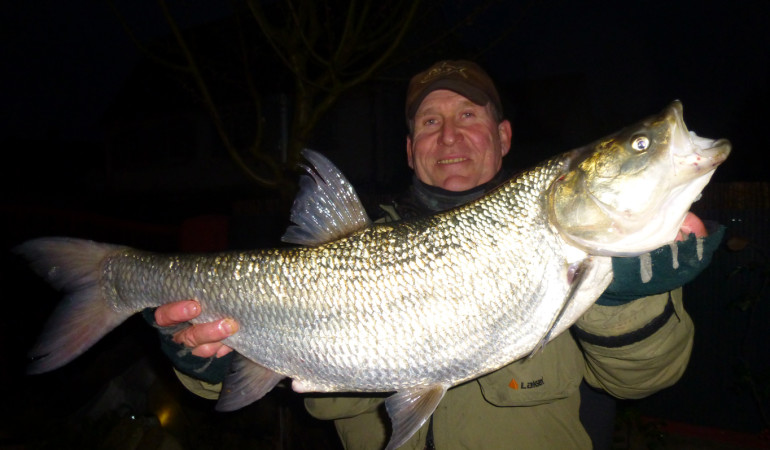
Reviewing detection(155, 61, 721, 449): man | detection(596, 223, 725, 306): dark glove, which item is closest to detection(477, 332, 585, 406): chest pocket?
detection(155, 61, 721, 449): man

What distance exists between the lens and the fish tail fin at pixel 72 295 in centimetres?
211

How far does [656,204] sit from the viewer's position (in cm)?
153

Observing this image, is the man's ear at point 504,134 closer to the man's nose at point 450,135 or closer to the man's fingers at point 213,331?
the man's nose at point 450,135

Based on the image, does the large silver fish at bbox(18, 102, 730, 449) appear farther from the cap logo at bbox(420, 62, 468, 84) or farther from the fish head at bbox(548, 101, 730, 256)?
the cap logo at bbox(420, 62, 468, 84)

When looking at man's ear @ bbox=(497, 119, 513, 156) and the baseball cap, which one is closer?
the baseball cap

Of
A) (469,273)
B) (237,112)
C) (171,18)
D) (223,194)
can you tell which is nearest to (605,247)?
(469,273)

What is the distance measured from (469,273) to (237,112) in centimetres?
1669

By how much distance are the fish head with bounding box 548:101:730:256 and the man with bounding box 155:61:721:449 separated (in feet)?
0.47

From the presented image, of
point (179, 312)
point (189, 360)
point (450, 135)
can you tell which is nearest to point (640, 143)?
point (450, 135)

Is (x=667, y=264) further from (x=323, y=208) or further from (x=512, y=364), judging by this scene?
(x=323, y=208)

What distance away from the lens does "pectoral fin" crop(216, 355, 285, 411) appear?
203 cm

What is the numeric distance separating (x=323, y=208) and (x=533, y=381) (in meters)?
1.31

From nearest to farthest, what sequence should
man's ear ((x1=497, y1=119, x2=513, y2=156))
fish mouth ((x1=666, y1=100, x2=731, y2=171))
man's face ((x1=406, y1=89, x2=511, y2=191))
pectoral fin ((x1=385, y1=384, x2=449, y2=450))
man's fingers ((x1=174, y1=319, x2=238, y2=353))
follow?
fish mouth ((x1=666, y1=100, x2=731, y2=171)) < pectoral fin ((x1=385, y1=384, x2=449, y2=450)) < man's fingers ((x1=174, y1=319, x2=238, y2=353)) < man's face ((x1=406, y1=89, x2=511, y2=191)) < man's ear ((x1=497, y1=119, x2=513, y2=156))

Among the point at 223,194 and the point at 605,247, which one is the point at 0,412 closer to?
the point at 605,247
